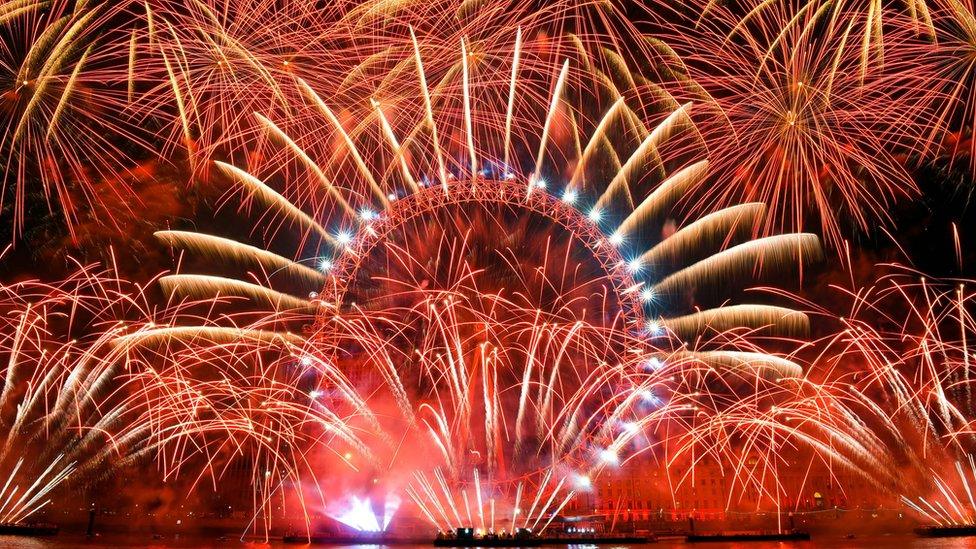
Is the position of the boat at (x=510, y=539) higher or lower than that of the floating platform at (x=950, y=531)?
higher

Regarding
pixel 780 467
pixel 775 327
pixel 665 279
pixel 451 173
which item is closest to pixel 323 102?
pixel 451 173

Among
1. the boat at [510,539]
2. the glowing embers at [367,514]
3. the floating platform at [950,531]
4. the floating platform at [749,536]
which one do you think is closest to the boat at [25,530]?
Answer: the glowing embers at [367,514]

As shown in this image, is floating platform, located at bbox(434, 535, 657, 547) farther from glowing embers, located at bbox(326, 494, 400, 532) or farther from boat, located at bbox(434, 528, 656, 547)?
glowing embers, located at bbox(326, 494, 400, 532)

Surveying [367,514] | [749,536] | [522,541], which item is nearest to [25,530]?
[367,514]

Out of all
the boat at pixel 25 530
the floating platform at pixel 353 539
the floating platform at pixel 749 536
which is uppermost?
the boat at pixel 25 530

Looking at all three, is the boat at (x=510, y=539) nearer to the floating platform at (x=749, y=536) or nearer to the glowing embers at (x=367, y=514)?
the floating platform at (x=749, y=536)

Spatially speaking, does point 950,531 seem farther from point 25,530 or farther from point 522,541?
point 25,530

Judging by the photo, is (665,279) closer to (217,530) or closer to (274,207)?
(274,207)

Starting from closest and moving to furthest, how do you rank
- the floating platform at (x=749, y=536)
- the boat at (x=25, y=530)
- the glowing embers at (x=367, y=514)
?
the boat at (x=25, y=530) < the floating platform at (x=749, y=536) < the glowing embers at (x=367, y=514)

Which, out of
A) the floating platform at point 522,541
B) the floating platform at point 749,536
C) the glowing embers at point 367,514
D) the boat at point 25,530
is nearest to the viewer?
the floating platform at point 522,541
